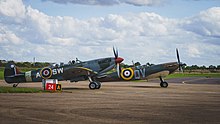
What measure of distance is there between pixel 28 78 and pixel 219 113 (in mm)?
22303

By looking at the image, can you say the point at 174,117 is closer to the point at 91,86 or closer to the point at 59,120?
the point at 59,120

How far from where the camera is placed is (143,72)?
33.7 m

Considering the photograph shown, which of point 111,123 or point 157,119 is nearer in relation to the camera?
point 111,123

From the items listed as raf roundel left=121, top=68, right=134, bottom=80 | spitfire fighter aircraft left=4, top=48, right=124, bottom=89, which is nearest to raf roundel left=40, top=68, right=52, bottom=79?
spitfire fighter aircraft left=4, top=48, right=124, bottom=89

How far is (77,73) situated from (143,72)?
638cm

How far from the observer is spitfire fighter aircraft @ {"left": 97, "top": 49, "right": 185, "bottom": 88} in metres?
32.8

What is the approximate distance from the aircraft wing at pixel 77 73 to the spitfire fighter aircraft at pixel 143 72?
1.76m

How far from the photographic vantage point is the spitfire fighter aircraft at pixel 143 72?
3281 cm

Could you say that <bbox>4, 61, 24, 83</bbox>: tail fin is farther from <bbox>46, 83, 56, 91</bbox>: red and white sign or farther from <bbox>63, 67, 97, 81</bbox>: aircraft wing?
<bbox>46, 83, 56, 91</bbox>: red and white sign

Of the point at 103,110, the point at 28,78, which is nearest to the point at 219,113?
the point at 103,110

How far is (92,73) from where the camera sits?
30984 mm

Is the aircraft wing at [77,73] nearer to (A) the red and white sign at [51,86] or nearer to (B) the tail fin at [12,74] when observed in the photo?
(B) the tail fin at [12,74]

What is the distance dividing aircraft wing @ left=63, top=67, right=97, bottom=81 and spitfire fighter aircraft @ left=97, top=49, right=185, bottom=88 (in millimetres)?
1762

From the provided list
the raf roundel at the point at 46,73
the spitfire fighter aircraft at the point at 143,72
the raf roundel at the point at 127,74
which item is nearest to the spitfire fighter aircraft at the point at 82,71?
the raf roundel at the point at 46,73
